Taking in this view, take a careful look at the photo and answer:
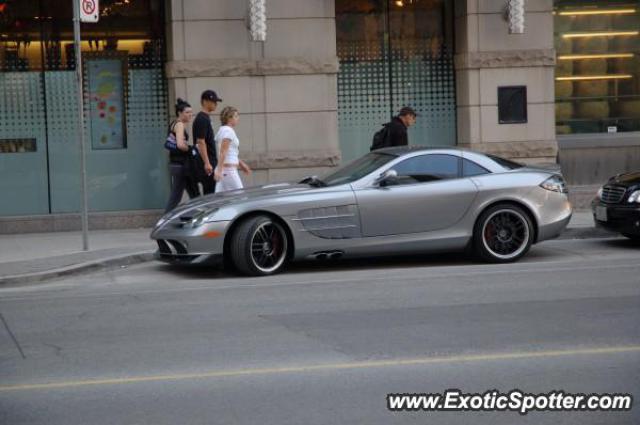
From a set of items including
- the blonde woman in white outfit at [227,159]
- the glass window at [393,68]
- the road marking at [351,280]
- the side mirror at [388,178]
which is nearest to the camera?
the road marking at [351,280]

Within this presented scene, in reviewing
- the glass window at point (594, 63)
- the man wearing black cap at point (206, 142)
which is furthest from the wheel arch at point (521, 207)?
the glass window at point (594, 63)

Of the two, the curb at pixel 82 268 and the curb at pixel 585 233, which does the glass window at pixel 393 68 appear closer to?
the curb at pixel 585 233

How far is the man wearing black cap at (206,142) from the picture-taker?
49.8ft

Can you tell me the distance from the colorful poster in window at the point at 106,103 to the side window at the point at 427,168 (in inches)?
256

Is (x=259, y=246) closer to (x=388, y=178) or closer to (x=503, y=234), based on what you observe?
(x=388, y=178)

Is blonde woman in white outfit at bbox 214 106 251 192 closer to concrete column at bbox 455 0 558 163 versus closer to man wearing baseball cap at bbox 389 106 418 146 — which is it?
man wearing baseball cap at bbox 389 106 418 146

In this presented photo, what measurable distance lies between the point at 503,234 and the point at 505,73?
575 centimetres

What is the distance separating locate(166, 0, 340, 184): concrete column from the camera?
17.5 metres

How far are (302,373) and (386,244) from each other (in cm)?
537

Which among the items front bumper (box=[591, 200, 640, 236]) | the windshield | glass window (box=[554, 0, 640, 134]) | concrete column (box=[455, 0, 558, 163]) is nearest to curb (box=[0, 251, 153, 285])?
the windshield

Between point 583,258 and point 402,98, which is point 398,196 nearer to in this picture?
point 583,258

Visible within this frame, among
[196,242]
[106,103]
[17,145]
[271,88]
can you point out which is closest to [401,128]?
[271,88]

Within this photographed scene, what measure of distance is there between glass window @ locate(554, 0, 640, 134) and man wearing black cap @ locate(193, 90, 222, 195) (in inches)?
263

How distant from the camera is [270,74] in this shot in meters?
17.6
